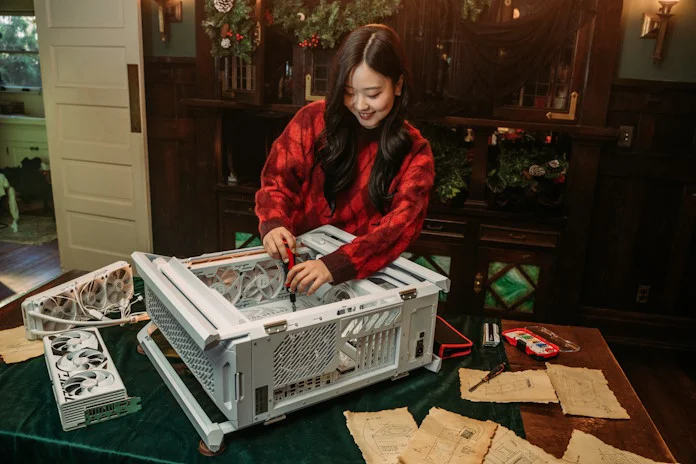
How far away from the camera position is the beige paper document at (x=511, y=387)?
4.47 feet

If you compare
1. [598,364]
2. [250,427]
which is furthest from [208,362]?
[598,364]

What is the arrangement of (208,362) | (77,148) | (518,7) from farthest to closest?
(77,148) → (518,7) → (208,362)

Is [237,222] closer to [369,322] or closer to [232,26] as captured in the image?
[232,26]

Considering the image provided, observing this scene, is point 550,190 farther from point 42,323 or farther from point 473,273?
point 42,323

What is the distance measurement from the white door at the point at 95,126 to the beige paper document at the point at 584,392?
3140 millimetres

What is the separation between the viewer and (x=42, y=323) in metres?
1.53

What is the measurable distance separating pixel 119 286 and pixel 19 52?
5311 mm

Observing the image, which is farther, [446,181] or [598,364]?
[446,181]

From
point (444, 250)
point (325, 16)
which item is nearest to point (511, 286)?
point (444, 250)

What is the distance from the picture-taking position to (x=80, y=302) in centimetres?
162

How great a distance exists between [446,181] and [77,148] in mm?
2576

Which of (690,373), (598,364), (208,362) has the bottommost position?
(690,373)

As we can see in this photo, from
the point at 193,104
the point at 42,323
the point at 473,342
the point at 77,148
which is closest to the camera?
the point at 42,323

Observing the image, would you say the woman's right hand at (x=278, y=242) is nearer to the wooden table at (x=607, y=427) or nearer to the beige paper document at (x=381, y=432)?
the beige paper document at (x=381, y=432)
